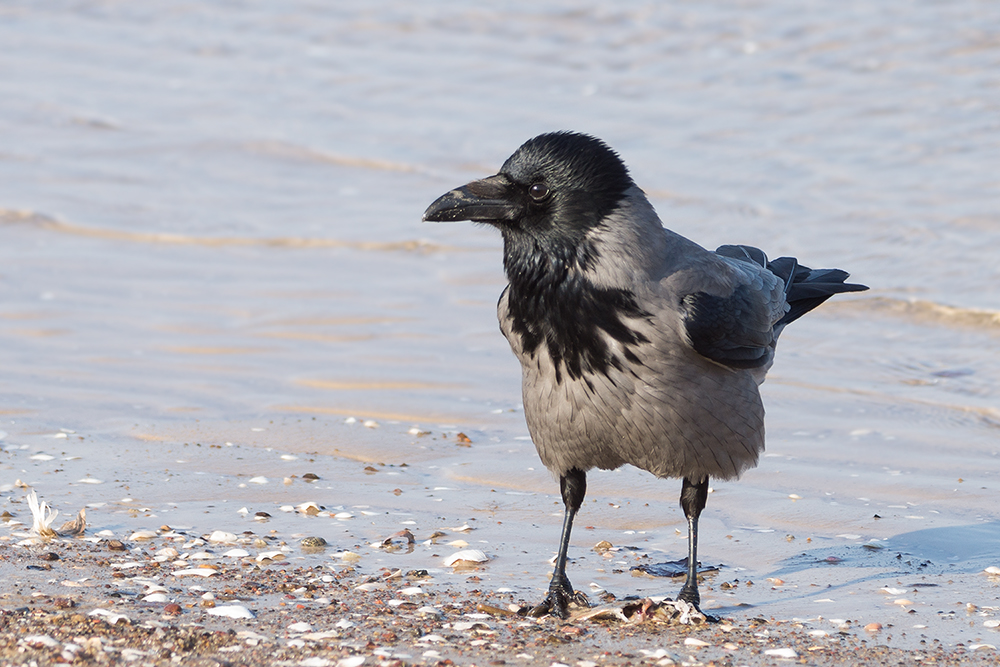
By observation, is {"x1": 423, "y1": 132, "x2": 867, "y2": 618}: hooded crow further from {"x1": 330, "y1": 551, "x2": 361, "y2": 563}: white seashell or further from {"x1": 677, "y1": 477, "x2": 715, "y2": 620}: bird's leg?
{"x1": 330, "y1": 551, "x2": 361, "y2": 563}: white seashell

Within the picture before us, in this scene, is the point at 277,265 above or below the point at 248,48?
below

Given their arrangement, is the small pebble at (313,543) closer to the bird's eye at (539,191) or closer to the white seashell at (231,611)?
the white seashell at (231,611)

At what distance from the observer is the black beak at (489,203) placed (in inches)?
176

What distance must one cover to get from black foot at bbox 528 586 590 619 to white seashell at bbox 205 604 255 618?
3.03 ft

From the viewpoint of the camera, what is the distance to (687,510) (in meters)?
4.76

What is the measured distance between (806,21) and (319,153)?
7.15 meters

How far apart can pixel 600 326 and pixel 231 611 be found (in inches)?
59.4

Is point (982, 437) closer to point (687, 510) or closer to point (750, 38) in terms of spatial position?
point (687, 510)

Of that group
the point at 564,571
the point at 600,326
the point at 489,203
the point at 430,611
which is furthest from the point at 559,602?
the point at 489,203

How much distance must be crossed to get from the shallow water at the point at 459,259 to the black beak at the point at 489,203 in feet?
4.25

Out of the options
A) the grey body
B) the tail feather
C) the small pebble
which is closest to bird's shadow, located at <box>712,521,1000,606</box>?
the grey body

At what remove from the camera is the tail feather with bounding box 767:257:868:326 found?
5.82m

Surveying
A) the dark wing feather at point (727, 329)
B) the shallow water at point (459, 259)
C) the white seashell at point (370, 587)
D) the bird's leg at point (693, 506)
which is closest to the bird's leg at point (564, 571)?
the shallow water at point (459, 259)

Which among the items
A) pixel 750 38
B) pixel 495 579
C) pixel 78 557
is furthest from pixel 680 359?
pixel 750 38
